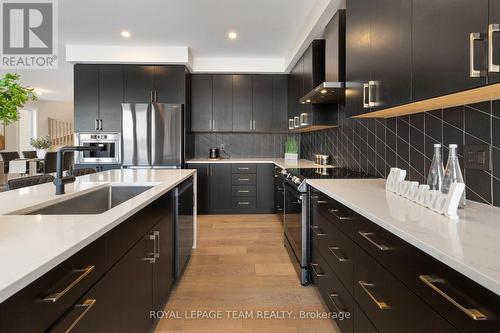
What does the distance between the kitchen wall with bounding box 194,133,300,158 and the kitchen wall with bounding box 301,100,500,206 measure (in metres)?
2.29

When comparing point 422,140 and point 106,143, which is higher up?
point 106,143

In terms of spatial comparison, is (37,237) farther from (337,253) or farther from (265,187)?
(265,187)

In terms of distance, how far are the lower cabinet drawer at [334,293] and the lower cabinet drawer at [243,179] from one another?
2.71m

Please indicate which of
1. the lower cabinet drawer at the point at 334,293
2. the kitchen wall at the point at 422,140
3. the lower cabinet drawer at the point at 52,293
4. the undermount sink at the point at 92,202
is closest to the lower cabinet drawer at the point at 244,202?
the kitchen wall at the point at 422,140

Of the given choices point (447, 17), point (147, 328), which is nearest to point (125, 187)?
point (147, 328)

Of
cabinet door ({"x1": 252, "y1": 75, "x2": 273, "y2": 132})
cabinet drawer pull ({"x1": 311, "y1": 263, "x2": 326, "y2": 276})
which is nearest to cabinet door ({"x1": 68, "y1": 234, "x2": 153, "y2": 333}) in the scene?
cabinet drawer pull ({"x1": 311, "y1": 263, "x2": 326, "y2": 276})

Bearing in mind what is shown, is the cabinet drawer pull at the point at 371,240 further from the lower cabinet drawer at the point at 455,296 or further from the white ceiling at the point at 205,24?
the white ceiling at the point at 205,24

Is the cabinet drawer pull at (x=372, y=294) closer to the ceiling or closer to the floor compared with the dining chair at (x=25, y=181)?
closer to the floor

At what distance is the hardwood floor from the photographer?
197 centimetres

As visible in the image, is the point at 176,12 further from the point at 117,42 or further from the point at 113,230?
the point at 113,230

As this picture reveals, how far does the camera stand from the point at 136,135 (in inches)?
180

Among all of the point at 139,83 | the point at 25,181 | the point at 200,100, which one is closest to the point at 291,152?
the point at 200,100

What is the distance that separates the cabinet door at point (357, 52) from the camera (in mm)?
1946

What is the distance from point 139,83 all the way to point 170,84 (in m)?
0.47
